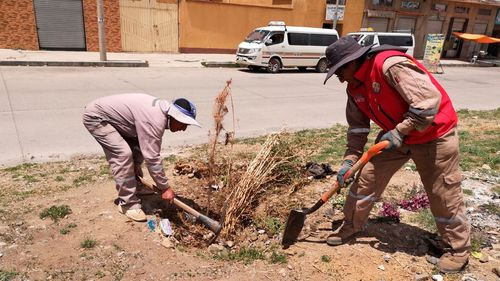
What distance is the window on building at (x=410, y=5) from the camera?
2745 cm

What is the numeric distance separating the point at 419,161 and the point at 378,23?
26268 mm

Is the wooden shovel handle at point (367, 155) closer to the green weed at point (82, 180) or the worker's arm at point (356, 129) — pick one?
the worker's arm at point (356, 129)

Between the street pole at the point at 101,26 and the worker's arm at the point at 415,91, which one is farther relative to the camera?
the street pole at the point at 101,26

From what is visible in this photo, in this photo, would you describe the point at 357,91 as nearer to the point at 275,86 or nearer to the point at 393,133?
the point at 393,133

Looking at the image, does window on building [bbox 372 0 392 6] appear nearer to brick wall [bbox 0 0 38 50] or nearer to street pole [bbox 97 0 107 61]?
street pole [bbox 97 0 107 61]

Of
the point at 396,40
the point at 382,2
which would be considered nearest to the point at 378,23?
the point at 382,2

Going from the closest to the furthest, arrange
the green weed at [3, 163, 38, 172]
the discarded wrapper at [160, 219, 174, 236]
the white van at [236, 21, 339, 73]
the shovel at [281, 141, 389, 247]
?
1. the shovel at [281, 141, 389, 247]
2. the discarded wrapper at [160, 219, 174, 236]
3. the green weed at [3, 163, 38, 172]
4. the white van at [236, 21, 339, 73]

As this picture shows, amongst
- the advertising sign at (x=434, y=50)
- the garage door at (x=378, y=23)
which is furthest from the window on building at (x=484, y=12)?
the advertising sign at (x=434, y=50)

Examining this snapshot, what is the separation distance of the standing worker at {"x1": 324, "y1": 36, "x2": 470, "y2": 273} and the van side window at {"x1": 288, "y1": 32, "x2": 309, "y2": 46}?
13.8 m

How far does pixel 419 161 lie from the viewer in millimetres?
3096

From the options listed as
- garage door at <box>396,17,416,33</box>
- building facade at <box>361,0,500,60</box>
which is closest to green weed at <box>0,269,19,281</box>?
building facade at <box>361,0,500,60</box>

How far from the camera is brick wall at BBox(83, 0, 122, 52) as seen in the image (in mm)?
17922

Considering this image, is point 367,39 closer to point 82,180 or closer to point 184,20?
point 184,20

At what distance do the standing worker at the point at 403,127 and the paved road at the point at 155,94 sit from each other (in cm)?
365
